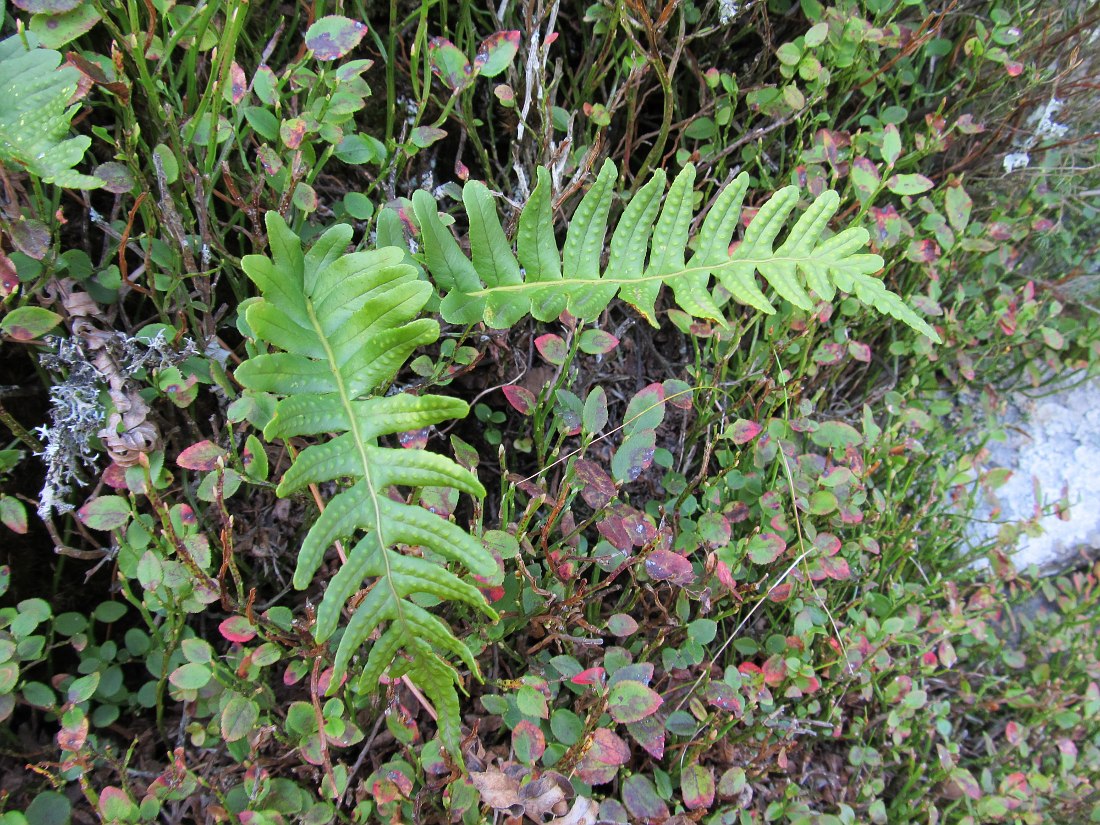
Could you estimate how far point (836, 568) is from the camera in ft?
5.14

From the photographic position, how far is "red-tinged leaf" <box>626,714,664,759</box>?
1272 millimetres

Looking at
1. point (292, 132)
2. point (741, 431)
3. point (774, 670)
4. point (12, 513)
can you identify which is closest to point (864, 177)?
point (741, 431)

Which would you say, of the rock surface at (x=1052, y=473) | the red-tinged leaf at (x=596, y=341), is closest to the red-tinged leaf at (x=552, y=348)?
the red-tinged leaf at (x=596, y=341)

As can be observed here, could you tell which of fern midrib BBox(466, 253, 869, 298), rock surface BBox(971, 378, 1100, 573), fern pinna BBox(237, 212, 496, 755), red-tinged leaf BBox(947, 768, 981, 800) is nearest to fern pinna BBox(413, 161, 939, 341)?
fern midrib BBox(466, 253, 869, 298)

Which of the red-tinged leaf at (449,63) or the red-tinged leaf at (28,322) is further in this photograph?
the red-tinged leaf at (449,63)

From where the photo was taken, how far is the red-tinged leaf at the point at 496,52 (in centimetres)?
133

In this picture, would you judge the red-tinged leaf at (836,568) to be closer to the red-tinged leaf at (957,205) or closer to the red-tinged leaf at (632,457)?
the red-tinged leaf at (632,457)

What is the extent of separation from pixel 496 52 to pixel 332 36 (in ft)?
1.00

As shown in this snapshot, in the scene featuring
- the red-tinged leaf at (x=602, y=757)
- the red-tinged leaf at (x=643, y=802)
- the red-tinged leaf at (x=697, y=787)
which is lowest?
the red-tinged leaf at (x=697, y=787)

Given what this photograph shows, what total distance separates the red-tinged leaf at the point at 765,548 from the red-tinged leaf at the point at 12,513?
1.25 m

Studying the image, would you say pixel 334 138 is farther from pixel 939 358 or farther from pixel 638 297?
pixel 939 358

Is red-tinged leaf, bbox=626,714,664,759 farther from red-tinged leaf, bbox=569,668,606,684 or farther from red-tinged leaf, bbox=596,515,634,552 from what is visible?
red-tinged leaf, bbox=596,515,634,552

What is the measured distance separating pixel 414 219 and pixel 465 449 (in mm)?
423

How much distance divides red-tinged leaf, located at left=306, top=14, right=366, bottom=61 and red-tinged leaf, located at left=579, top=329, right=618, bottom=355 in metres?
0.63
